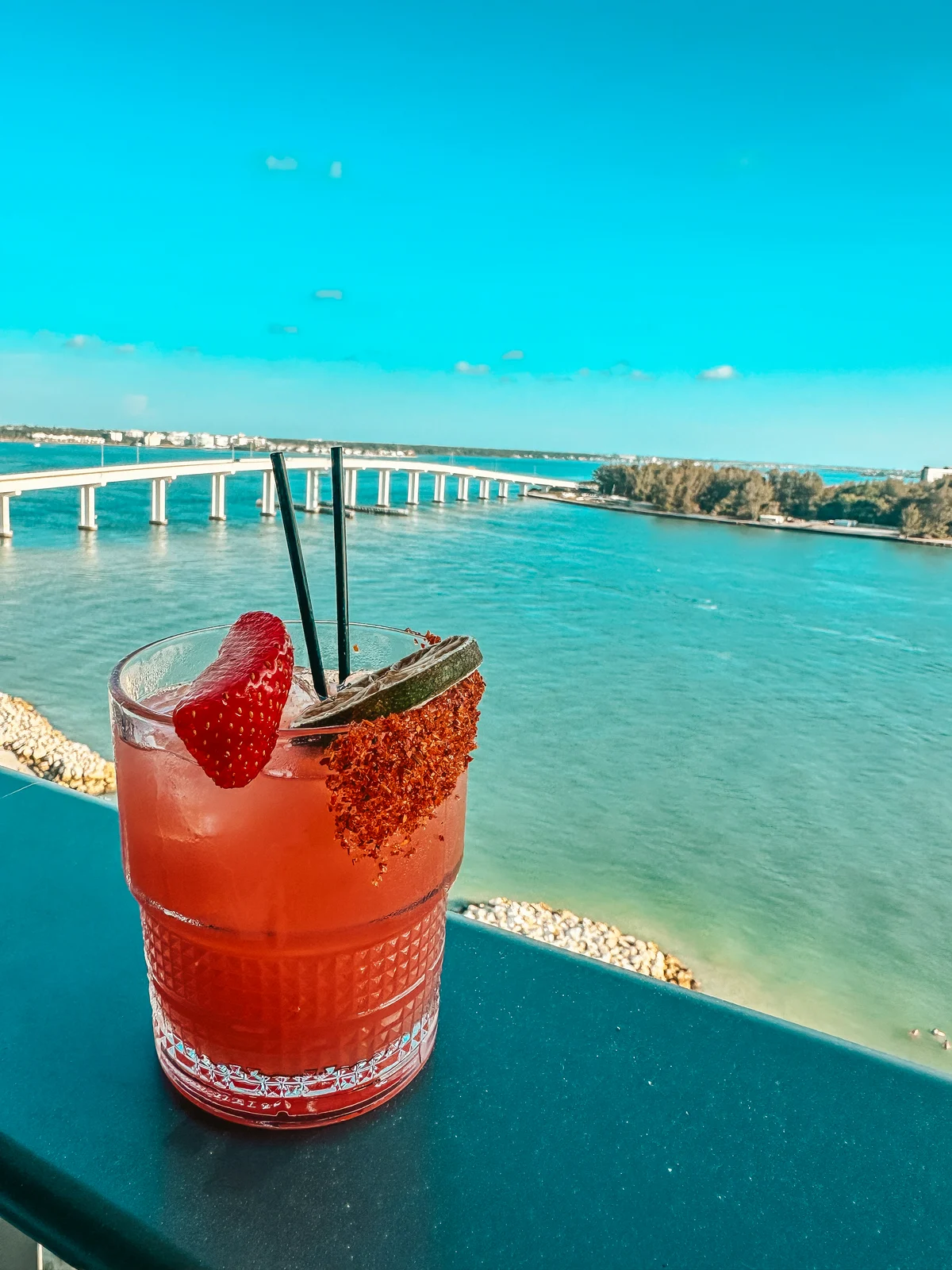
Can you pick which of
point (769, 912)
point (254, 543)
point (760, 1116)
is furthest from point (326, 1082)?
point (254, 543)

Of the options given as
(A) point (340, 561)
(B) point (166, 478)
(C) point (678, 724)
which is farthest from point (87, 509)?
(A) point (340, 561)

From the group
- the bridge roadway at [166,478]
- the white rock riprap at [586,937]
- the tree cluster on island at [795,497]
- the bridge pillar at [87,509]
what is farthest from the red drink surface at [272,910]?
the tree cluster on island at [795,497]

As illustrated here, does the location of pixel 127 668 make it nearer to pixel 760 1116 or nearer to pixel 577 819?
pixel 760 1116

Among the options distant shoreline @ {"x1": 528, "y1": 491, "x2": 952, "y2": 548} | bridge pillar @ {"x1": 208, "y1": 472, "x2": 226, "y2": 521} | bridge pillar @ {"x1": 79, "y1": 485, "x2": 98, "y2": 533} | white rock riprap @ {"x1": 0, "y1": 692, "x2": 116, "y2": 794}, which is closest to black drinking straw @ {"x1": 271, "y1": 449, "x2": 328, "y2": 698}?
white rock riprap @ {"x1": 0, "y1": 692, "x2": 116, "y2": 794}

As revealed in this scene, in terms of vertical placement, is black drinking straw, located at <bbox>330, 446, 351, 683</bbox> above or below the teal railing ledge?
above

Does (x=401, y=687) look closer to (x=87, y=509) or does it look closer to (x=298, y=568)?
(x=298, y=568)

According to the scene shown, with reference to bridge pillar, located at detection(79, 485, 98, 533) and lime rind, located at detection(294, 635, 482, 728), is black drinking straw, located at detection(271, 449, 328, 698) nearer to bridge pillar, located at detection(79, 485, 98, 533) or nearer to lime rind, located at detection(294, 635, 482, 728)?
lime rind, located at detection(294, 635, 482, 728)
